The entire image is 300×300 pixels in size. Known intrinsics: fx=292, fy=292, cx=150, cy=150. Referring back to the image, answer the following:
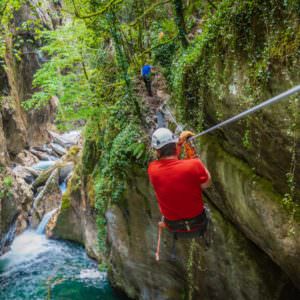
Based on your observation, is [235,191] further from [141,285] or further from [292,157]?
[141,285]

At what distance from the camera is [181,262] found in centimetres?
626

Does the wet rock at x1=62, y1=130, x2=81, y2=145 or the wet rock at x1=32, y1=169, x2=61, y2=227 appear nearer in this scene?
the wet rock at x1=32, y1=169, x2=61, y2=227

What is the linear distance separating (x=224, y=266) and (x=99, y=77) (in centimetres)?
654

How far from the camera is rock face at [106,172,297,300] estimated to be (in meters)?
4.98

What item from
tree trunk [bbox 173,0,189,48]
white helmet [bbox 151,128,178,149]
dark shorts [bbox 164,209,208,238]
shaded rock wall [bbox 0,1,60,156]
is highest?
shaded rock wall [bbox 0,1,60,156]

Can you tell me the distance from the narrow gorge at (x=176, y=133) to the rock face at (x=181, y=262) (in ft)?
0.09

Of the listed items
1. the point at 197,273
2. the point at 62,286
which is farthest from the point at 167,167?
the point at 62,286

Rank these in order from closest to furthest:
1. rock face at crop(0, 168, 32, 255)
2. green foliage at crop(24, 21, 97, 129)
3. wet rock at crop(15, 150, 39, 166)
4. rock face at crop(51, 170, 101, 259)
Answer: green foliage at crop(24, 21, 97, 129) → rock face at crop(0, 168, 32, 255) → rock face at crop(51, 170, 101, 259) → wet rock at crop(15, 150, 39, 166)

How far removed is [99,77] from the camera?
9.16m

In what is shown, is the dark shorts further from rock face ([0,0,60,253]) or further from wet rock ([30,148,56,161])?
wet rock ([30,148,56,161])

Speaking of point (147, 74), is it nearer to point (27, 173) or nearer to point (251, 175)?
point (251, 175)

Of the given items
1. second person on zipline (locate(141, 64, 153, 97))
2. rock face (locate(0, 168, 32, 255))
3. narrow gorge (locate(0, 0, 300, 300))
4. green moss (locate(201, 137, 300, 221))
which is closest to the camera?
narrow gorge (locate(0, 0, 300, 300))

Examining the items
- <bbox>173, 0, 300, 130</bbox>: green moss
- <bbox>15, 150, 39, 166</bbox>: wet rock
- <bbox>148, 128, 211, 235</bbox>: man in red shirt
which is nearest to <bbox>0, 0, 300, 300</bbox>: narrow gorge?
<bbox>173, 0, 300, 130</bbox>: green moss

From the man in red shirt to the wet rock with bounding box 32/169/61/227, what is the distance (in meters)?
13.8
